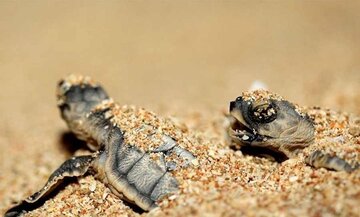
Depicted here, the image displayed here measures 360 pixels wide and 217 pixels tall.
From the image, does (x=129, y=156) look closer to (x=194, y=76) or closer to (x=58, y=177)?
(x=58, y=177)

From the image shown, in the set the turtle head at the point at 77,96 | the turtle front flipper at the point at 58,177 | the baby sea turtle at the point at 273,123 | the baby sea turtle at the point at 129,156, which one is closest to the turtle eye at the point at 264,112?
the baby sea turtle at the point at 273,123

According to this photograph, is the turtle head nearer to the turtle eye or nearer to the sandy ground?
the sandy ground

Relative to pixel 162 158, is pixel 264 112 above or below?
above

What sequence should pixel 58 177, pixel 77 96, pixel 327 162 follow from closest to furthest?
pixel 327 162, pixel 58 177, pixel 77 96

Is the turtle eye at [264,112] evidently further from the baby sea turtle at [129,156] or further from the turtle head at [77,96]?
the turtle head at [77,96]

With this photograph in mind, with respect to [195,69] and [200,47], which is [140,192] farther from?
[200,47]

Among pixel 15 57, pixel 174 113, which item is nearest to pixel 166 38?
pixel 15 57

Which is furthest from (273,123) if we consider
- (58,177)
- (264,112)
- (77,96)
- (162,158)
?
(77,96)
